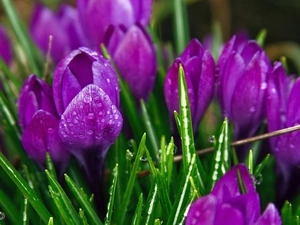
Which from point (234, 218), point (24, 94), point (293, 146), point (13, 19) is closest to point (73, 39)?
point (13, 19)

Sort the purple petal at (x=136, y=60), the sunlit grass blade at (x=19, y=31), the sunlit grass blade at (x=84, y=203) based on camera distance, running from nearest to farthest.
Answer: the sunlit grass blade at (x=84, y=203)
the purple petal at (x=136, y=60)
the sunlit grass blade at (x=19, y=31)

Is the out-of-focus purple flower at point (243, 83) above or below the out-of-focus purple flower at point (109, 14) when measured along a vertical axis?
below

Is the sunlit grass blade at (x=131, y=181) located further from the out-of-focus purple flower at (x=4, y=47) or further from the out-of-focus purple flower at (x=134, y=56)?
the out-of-focus purple flower at (x=4, y=47)

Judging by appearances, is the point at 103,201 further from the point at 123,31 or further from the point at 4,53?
the point at 4,53

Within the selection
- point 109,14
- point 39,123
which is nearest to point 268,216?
point 39,123

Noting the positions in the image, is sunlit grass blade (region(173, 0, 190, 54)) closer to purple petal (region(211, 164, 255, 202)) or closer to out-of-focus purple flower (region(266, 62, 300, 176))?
out-of-focus purple flower (region(266, 62, 300, 176))

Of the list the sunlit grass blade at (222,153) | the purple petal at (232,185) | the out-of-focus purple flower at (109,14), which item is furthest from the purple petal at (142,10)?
the purple petal at (232,185)

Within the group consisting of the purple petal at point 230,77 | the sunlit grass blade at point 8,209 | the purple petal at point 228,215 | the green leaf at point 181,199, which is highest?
the purple petal at point 230,77
